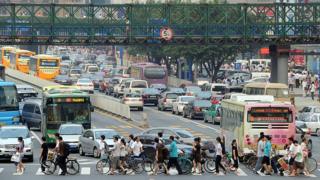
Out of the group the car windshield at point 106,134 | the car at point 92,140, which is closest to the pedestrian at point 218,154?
the car at point 92,140

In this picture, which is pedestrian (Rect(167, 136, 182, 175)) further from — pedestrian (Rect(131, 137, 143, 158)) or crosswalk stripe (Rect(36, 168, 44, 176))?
crosswalk stripe (Rect(36, 168, 44, 176))

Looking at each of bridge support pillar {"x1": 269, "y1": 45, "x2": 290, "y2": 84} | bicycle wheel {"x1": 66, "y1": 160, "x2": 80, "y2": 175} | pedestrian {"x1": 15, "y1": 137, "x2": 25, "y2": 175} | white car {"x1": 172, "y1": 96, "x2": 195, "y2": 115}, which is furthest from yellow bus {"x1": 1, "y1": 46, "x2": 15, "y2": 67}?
bicycle wheel {"x1": 66, "y1": 160, "x2": 80, "y2": 175}

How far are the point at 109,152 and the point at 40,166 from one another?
145 inches

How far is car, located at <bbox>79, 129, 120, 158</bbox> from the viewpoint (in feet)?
158

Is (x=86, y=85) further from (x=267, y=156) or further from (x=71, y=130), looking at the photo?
(x=267, y=156)

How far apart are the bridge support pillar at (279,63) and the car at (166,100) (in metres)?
10.1

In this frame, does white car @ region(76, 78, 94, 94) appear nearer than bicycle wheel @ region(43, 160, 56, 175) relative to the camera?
No

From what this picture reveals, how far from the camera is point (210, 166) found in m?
43.1

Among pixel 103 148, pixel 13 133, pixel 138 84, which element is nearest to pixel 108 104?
pixel 138 84

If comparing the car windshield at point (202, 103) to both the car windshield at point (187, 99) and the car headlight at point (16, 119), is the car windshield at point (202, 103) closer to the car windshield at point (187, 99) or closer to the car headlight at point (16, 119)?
the car windshield at point (187, 99)

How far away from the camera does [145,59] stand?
171625 millimetres

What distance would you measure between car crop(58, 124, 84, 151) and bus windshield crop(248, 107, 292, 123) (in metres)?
10.3

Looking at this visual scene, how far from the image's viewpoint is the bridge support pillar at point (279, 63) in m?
91.8

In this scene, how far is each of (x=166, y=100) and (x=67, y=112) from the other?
32522 mm
